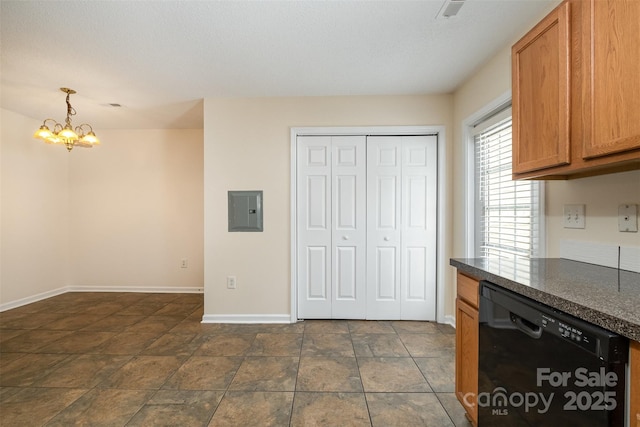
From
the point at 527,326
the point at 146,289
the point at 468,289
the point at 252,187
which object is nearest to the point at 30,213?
the point at 146,289

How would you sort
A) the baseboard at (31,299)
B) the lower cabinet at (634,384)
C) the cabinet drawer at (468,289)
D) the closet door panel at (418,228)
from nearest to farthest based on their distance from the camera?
1. the lower cabinet at (634,384)
2. the cabinet drawer at (468,289)
3. the closet door panel at (418,228)
4. the baseboard at (31,299)

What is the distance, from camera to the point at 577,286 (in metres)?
1.04

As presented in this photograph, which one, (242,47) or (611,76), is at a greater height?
(242,47)

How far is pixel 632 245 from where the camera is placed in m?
1.28

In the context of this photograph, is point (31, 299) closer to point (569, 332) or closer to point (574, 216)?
point (569, 332)

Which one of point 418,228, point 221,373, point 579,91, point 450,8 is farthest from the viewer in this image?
point 418,228

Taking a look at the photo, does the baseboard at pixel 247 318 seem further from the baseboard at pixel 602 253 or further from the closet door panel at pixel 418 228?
the baseboard at pixel 602 253

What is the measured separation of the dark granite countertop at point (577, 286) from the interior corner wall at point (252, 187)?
1986mm

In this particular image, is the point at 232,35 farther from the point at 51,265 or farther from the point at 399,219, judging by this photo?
the point at 51,265

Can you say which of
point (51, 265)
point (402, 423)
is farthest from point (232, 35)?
point (51, 265)

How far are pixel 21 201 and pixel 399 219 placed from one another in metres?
4.85

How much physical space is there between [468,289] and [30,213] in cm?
526

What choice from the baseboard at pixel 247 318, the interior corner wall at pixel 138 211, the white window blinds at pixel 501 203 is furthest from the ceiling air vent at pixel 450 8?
the interior corner wall at pixel 138 211

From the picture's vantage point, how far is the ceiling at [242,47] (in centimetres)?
174
